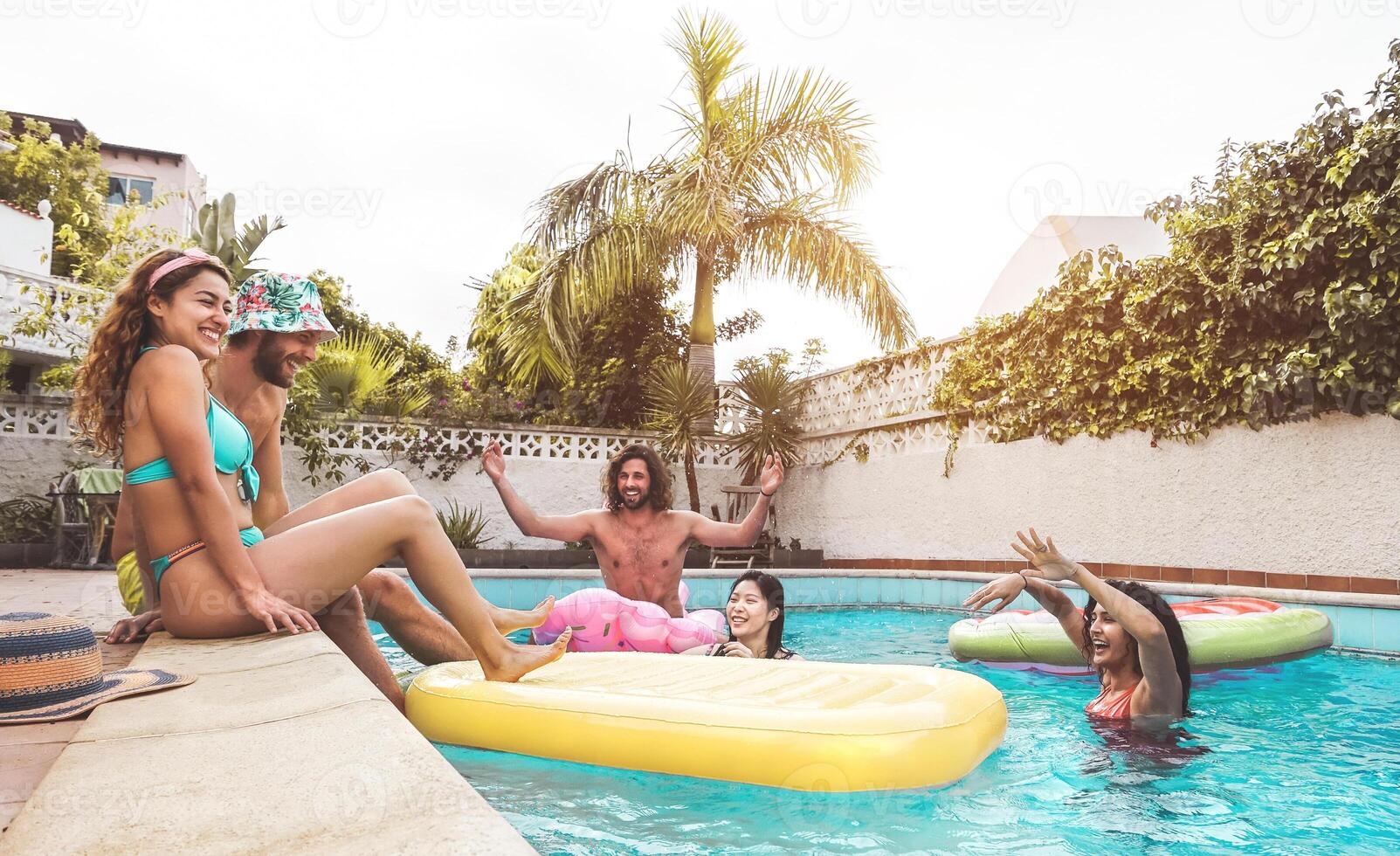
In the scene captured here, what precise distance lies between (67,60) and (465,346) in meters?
9.57

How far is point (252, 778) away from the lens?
1.27m

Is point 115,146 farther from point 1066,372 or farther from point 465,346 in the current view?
point 1066,372

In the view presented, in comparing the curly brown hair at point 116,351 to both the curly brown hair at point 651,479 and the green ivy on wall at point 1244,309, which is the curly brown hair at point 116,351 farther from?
the green ivy on wall at point 1244,309

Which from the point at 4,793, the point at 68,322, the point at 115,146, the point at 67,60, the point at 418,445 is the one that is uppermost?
the point at 115,146

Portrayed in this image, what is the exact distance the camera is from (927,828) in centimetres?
276

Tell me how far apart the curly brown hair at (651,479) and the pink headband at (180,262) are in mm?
3132

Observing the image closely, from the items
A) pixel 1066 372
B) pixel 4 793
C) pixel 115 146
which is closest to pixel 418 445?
pixel 1066 372

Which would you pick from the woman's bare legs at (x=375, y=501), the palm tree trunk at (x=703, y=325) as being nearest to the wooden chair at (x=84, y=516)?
the palm tree trunk at (x=703, y=325)

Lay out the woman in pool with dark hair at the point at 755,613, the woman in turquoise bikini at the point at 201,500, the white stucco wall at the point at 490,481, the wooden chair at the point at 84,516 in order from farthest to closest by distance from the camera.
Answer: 1. the white stucco wall at the point at 490,481
2. the wooden chair at the point at 84,516
3. the woman in pool with dark hair at the point at 755,613
4. the woman in turquoise bikini at the point at 201,500

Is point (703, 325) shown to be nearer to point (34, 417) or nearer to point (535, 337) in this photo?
point (535, 337)

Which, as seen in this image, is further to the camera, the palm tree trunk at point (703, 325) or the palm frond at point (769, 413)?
the palm tree trunk at point (703, 325)

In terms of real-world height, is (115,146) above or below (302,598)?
above

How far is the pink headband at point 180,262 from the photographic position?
2646 millimetres

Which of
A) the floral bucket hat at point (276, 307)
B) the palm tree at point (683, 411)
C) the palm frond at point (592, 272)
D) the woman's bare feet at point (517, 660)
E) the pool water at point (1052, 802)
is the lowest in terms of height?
the pool water at point (1052, 802)
